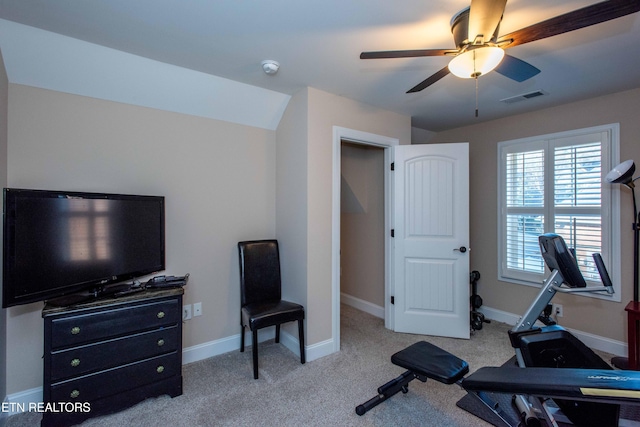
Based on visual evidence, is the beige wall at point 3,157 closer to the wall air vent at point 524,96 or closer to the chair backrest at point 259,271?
the chair backrest at point 259,271

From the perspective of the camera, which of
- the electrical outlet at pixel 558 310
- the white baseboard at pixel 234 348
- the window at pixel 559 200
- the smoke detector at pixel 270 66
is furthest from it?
the electrical outlet at pixel 558 310

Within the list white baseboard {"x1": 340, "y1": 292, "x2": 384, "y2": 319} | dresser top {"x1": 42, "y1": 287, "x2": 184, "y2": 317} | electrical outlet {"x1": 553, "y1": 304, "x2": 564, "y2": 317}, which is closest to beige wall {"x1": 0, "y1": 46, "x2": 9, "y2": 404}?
dresser top {"x1": 42, "y1": 287, "x2": 184, "y2": 317}

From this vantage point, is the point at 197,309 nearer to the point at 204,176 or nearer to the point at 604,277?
the point at 204,176

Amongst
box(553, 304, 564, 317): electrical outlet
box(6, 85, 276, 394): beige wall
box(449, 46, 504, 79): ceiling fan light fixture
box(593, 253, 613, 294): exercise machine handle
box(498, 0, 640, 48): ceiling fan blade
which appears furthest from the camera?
box(553, 304, 564, 317): electrical outlet

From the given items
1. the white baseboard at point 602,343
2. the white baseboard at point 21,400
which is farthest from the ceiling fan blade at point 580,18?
the white baseboard at point 21,400

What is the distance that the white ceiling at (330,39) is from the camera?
60.6 inches

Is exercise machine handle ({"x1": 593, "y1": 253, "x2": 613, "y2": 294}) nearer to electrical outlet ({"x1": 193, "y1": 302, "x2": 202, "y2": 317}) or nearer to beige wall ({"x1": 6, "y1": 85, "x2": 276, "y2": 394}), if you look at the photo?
beige wall ({"x1": 6, "y1": 85, "x2": 276, "y2": 394})

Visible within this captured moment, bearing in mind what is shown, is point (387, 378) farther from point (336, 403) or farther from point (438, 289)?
point (438, 289)

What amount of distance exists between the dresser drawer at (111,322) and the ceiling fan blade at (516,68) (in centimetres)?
250

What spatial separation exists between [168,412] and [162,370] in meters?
0.26

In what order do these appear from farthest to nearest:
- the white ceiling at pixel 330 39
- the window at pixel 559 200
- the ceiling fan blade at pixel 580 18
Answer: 1. the window at pixel 559 200
2. the white ceiling at pixel 330 39
3. the ceiling fan blade at pixel 580 18

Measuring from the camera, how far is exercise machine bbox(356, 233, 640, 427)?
3.85ft

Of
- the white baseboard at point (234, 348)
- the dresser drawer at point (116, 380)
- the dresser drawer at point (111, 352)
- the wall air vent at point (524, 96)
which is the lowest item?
the white baseboard at point (234, 348)

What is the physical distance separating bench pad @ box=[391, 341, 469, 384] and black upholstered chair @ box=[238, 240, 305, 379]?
93 centimetres
